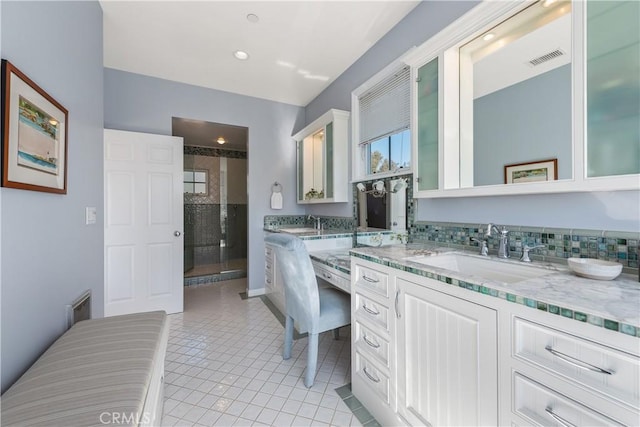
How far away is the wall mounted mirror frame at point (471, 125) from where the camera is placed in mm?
997

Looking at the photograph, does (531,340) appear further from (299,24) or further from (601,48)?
(299,24)

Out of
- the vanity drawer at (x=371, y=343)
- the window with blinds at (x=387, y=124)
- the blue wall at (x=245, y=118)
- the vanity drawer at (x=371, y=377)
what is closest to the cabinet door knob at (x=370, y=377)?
the vanity drawer at (x=371, y=377)

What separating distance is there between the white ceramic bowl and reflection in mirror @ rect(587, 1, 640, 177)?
0.34 meters

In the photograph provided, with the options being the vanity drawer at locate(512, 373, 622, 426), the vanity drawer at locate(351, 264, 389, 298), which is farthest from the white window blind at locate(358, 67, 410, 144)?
the vanity drawer at locate(512, 373, 622, 426)

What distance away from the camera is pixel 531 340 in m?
0.76

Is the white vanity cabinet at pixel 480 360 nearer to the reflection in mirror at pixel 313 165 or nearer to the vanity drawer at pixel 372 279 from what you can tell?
the vanity drawer at pixel 372 279

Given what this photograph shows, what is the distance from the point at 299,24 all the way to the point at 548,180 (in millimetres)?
2190

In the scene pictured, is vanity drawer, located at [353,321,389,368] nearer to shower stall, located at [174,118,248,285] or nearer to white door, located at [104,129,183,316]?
white door, located at [104,129,183,316]

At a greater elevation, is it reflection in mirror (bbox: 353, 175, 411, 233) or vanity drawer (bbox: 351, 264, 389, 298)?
reflection in mirror (bbox: 353, 175, 411, 233)

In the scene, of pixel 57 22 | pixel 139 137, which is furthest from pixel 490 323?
pixel 139 137

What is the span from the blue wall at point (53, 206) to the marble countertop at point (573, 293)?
5.41ft

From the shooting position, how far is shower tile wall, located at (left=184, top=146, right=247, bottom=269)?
17.3 ft

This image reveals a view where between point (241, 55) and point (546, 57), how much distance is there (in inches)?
100
